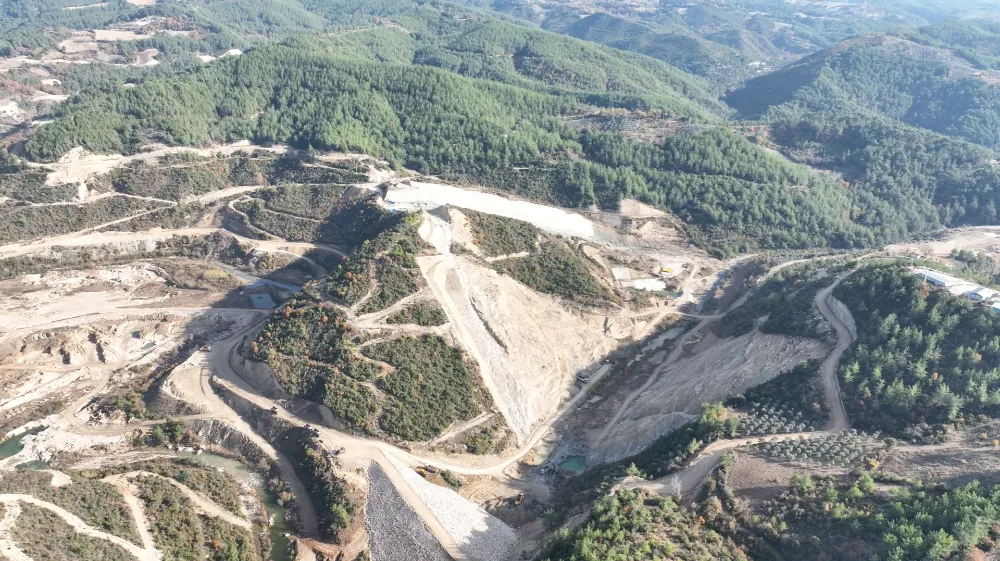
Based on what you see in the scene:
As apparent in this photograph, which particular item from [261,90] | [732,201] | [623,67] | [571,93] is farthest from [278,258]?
[623,67]

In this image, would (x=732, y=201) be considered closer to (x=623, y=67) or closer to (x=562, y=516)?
(x=562, y=516)

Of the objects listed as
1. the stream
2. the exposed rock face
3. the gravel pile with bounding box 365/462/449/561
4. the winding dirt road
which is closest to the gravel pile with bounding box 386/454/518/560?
the gravel pile with bounding box 365/462/449/561

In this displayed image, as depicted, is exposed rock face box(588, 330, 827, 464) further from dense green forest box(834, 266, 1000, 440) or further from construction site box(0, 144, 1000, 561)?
dense green forest box(834, 266, 1000, 440)

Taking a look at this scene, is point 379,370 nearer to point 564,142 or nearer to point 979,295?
point 979,295

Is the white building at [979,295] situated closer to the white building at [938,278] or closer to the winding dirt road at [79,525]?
the white building at [938,278]

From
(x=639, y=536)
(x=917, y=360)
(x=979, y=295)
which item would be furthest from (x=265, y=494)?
(x=979, y=295)
